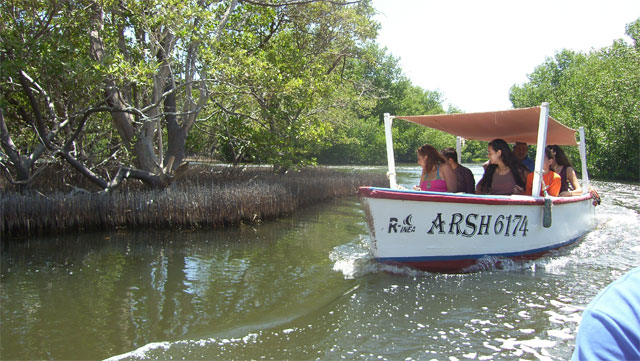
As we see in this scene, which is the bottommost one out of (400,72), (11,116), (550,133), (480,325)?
(480,325)

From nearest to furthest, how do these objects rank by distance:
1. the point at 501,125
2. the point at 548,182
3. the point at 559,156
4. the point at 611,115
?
the point at 548,182
the point at 501,125
the point at 559,156
the point at 611,115

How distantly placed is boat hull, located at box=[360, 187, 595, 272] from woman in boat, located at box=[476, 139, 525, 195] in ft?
2.59

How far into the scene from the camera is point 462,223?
21.2ft

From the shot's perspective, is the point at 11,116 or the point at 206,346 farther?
the point at 11,116

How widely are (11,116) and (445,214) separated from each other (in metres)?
12.1

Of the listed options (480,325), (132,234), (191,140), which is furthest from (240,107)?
(480,325)

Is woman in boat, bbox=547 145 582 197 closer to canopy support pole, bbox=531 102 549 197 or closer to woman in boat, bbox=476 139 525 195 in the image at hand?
woman in boat, bbox=476 139 525 195

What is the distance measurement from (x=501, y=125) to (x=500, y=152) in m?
1.02

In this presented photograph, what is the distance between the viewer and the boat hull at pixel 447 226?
20.4ft

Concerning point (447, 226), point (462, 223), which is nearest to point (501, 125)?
point (462, 223)

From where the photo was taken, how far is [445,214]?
249 inches

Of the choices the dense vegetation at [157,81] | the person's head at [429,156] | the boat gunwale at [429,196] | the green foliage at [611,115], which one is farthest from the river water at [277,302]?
the green foliage at [611,115]

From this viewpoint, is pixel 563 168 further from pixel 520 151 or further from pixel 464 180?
pixel 464 180

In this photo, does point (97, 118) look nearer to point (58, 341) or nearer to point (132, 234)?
point (132, 234)
